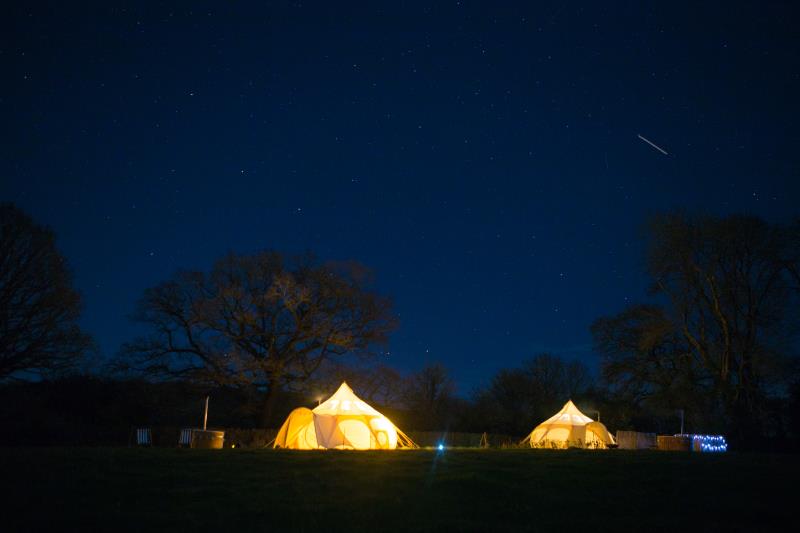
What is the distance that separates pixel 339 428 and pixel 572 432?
13.0 m

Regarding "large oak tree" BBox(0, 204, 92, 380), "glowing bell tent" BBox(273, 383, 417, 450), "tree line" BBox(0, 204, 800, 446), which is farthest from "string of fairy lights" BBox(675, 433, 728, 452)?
"large oak tree" BBox(0, 204, 92, 380)

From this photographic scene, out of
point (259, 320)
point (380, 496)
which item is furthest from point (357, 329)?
point (380, 496)

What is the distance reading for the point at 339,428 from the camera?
24406 mm

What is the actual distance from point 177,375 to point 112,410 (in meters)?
3.58

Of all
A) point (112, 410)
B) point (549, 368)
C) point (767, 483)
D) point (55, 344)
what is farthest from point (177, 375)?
point (549, 368)

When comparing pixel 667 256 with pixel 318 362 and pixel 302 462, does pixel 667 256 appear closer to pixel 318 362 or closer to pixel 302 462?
pixel 318 362

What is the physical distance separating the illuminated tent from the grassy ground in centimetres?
1870

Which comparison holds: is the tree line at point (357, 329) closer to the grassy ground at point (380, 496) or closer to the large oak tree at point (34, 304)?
the large oak tree at point (34, 304)

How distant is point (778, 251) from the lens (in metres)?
29.4

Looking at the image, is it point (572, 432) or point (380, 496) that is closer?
point (380, 496)

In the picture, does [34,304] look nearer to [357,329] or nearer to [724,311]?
[357,329]

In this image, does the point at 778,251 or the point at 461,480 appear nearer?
the point at 461,480

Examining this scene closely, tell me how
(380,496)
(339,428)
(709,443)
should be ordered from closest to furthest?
(380,496)
(339,428)
(709,443)

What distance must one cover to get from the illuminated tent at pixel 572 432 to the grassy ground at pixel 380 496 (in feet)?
61.3
